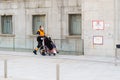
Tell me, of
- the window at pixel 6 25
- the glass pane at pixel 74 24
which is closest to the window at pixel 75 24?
the glass pane at pixel 74 24

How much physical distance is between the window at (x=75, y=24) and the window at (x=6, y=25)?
5.30 metres

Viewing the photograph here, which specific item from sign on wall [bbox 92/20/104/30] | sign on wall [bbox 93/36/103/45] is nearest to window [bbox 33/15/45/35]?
sign on wall [bbox 92/20/104/30]

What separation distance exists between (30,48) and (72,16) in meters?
3.98

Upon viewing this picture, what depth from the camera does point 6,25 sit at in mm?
26156

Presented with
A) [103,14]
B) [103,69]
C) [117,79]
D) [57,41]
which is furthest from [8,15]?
[117,79]

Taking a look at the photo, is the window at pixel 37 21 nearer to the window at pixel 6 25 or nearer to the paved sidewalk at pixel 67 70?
the window at pixel 6 25

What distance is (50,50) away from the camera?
20.3 m

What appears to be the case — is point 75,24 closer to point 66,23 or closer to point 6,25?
point 66,23

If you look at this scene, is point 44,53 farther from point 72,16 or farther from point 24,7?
point 24,7

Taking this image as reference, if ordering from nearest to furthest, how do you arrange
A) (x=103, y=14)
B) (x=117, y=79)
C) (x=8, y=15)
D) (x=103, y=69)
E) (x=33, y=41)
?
(x=117, y=79) → (x=103, y=69) → (x=103, y=14) → (x=33, y=41) → (x=8, y=15)

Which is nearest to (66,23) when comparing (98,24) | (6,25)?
(98,24)

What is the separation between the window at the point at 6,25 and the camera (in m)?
26.0

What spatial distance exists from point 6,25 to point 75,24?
6182 mm

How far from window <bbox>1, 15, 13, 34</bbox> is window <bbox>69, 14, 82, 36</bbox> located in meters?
5.30
